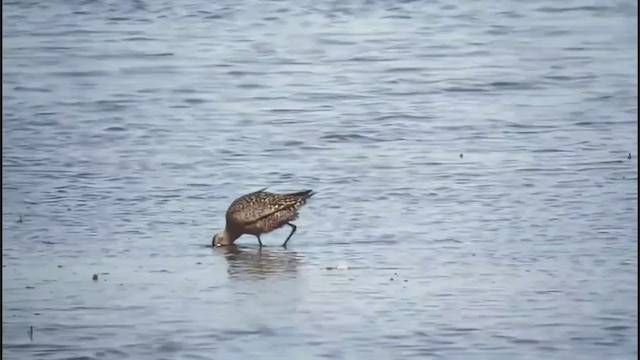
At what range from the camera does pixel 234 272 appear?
358 inches

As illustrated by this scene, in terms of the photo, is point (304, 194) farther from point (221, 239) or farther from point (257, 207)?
point (221, 239)

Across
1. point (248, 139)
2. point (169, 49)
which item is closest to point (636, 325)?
point (248, 139)

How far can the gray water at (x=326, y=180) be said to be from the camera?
7.77 m

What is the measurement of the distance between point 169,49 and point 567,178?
22.7ft

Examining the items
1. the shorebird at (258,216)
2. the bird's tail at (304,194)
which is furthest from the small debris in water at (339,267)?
the bird's tail at (304,194)

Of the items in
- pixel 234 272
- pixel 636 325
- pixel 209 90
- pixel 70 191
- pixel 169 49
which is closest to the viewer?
pixel 636 325

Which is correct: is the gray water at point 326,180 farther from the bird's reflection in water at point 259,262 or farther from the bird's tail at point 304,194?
the bird's tail at point 304,194

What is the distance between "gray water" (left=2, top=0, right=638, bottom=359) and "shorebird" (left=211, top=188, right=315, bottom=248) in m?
0.13

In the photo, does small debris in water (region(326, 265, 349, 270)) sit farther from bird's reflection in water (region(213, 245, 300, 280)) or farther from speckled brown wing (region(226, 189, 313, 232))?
speckled brown wing (region(226, 189, 313, 232))

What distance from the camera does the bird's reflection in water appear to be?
904 cm

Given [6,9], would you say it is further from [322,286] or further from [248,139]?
[322,286]

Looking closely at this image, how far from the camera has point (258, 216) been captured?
1001 centimetres

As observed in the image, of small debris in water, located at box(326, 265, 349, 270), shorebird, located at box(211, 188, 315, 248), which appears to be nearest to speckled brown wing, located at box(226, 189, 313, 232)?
shorebird, located at box(211, 188, 315, 248)

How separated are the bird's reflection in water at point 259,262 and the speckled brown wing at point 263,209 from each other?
151mm
